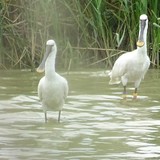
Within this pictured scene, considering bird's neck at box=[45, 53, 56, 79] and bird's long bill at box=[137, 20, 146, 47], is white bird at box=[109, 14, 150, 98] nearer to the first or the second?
bird's long bill at box=[137, 20, 146, 47]

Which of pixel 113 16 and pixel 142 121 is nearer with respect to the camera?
pixel 142 121

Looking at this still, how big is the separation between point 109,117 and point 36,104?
1.37 meters

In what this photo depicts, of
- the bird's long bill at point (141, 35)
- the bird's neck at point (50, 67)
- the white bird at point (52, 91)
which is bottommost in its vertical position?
the white bird at point (52, 91)

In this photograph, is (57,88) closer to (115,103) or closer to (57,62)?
(115,103)

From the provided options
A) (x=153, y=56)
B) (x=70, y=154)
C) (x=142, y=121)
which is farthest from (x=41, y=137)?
(x=153, y=56)

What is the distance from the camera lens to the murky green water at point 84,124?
729cm

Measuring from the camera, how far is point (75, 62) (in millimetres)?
13820

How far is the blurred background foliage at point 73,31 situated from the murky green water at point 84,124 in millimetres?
1194

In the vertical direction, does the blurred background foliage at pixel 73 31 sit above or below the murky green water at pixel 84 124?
above

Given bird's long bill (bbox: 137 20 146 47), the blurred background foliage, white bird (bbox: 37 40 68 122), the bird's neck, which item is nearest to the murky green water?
white bird (bbox: 37 40 68 122)

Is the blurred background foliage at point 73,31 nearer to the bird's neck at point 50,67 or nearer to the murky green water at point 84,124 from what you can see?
the murky green water at point 84,124

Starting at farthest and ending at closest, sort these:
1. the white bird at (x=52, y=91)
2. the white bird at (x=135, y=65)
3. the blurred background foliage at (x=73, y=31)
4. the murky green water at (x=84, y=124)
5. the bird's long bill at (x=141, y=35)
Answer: the blurred background foliage at (x=73, y=31) → the bird's long bill at (x=141, y=35) → the white bird at (x=135, y=65) → the white bird at (x=52, y=91) → the murky green water at (x=84, y=124)

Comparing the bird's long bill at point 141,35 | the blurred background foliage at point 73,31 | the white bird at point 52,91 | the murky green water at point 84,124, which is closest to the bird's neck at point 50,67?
the white bird at point 52,91

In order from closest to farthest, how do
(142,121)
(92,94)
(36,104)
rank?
(142,121) < (36,104) < (92,94)
